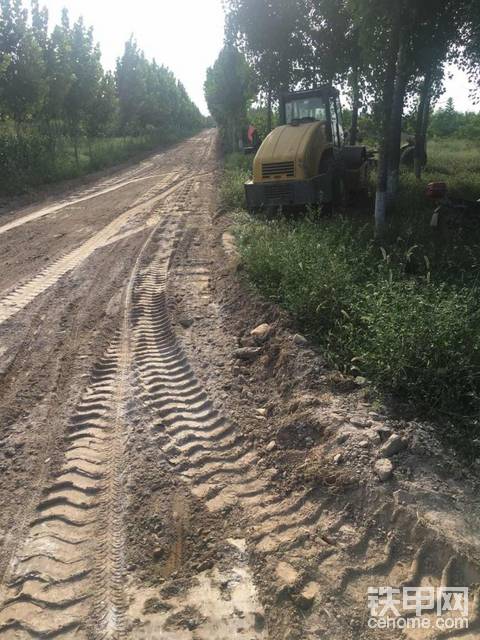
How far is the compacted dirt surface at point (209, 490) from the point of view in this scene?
2316 mm

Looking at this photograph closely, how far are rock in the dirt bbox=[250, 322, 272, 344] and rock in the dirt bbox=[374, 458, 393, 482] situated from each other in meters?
2.22

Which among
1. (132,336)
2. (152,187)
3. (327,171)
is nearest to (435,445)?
(132,336)

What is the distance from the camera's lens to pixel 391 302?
4250mm

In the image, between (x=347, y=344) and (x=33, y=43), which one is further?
(x=33, y=43)

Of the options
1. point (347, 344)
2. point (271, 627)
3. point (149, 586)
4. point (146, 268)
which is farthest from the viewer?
point (146, 268)

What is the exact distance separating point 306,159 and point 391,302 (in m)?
5.59

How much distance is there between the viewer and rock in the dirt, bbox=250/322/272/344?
493 centimetres

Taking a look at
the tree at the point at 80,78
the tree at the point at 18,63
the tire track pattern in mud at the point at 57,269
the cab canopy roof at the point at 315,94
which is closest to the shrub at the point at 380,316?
the tire track pattern in mud at the point at 57,269

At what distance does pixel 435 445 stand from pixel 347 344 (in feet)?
4.49

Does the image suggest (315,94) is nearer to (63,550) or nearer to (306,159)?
(306,159)

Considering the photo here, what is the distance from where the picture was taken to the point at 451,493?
2.66 meters

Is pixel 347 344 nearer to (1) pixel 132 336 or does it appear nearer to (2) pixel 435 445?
(2) pixel 435 445

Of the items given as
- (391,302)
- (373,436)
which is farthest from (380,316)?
(373,436)

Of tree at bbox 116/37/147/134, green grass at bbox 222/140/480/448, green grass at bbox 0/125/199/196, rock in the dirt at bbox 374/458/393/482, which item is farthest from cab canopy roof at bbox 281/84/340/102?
tree at bbox 116/37/147/134
